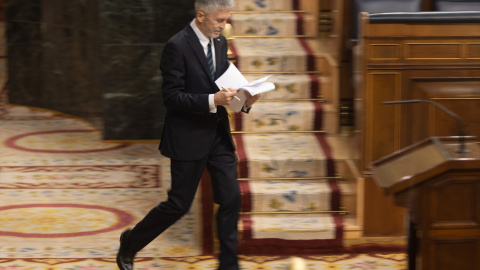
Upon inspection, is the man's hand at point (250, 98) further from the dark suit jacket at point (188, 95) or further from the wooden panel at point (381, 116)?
the wooden panel at point (381, 116)

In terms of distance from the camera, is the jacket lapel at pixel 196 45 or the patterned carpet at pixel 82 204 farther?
the patterned carpet at pixel 82 204

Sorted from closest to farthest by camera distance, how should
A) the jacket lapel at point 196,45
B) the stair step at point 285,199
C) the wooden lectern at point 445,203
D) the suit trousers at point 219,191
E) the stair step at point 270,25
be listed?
the wooden lectern at point 445,203, the jacket lapel at point 196,45, the suit trousers at point 219,191, the stair step at point 285,199, the stair step at point 270,25

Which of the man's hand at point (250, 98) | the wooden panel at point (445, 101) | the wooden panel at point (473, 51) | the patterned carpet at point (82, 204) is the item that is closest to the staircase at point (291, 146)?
the patterned carpet at point (82, 204)

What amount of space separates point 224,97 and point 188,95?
185mm

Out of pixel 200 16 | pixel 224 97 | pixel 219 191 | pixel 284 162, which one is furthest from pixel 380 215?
pixel 200 16

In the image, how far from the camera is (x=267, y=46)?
682 centimetres

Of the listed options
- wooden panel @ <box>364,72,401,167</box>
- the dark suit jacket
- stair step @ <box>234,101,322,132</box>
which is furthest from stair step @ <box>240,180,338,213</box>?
the dark suit jacket

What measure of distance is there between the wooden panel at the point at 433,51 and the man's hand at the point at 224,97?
4.22 feet

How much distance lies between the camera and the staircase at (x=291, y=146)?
17.5ft

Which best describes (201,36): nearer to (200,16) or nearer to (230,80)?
(200,16)

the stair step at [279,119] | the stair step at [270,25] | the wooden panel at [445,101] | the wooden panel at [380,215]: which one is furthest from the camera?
the stair step at [270,25]

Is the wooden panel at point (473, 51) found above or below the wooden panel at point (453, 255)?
above

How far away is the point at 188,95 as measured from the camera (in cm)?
436

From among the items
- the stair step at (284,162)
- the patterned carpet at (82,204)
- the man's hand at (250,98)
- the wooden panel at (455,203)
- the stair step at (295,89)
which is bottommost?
the patterned carpet at (82,204)
